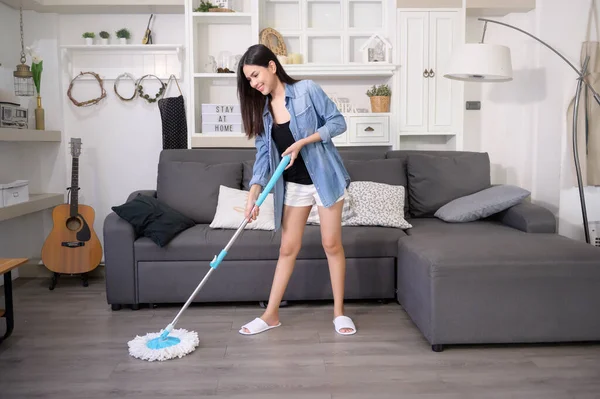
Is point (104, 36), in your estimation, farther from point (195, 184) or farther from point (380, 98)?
point (380, 98)

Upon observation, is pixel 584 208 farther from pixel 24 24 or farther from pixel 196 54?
pixel 24 24

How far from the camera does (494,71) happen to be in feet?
12.2

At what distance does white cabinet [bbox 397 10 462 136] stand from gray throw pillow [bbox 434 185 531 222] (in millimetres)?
884

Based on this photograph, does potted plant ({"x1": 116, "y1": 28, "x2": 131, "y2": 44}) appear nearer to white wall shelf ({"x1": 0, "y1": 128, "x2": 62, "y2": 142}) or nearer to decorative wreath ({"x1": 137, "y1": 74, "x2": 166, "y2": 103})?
decorative wreath ({"x1": 137, "y1": 74, "x2": 166, "y2": 103})

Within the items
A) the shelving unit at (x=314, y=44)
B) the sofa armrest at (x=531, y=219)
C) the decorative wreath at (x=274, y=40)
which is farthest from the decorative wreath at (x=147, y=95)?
the sofa armrest at (x=531, y=219)

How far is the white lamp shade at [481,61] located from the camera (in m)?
3.69

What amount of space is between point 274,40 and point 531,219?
7.35 feet

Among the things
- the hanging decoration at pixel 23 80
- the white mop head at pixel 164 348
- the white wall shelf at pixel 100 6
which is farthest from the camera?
the white wall shelf at pixel 100 6

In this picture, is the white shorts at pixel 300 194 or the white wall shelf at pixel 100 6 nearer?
A: the white shorts at pixel 300 194

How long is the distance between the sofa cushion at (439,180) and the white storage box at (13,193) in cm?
251

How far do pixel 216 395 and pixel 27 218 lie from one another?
285 centimetres

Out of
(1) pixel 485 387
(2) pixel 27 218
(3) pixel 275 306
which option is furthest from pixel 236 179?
(1) pixel 485 387

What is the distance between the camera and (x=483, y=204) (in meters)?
3.54

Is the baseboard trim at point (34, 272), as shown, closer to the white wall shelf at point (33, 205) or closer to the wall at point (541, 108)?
the white wall shelf at point (33, 205)
